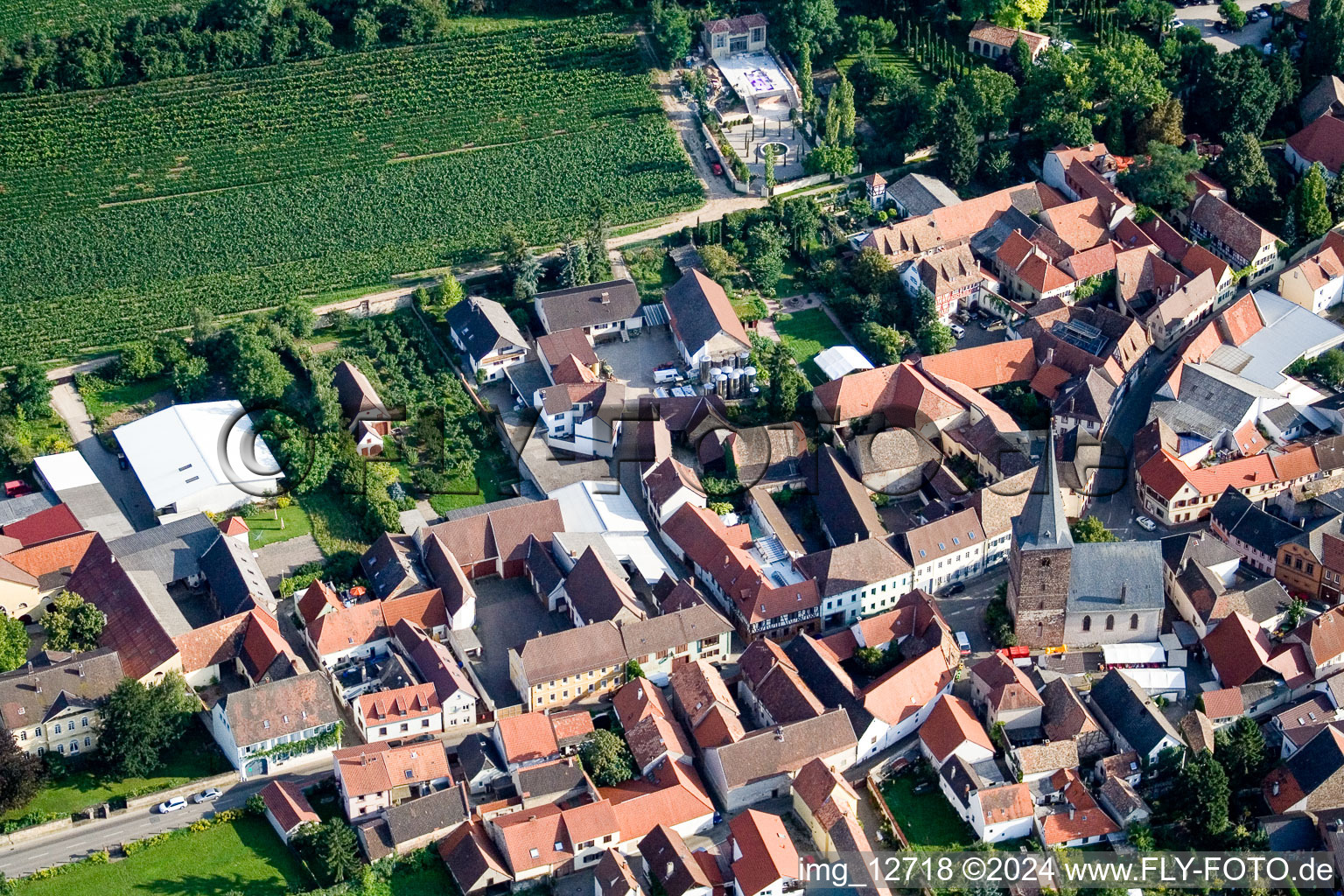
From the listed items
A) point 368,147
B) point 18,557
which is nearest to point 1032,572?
point 18,557

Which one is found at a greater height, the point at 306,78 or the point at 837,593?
the point at 306,78

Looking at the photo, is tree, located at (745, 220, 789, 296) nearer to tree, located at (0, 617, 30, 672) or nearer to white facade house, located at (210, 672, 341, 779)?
white facade house, located at (210, 672, 341, 779)

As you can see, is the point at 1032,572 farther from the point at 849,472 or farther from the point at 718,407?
the point at 718,407

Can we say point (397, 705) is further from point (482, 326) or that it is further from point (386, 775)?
point (482, 326)

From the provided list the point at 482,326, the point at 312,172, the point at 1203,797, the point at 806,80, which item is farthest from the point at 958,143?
the point at 1203,797

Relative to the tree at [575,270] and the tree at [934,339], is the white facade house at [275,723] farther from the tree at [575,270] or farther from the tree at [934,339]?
the tree at [934,339]
